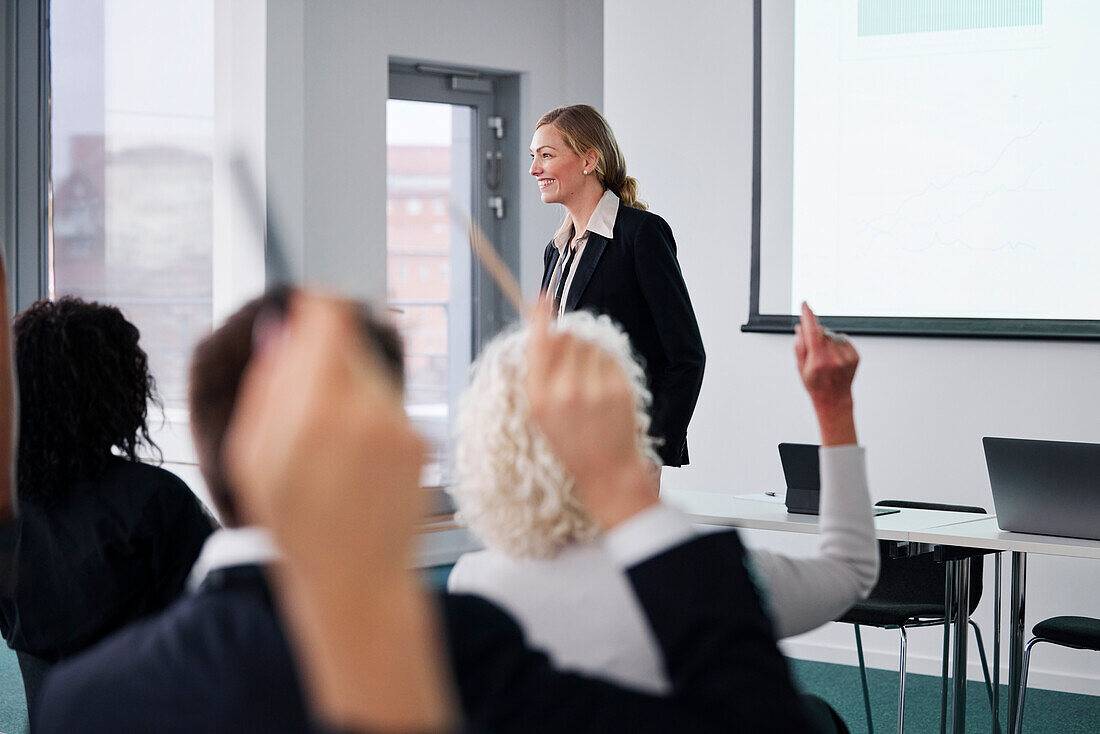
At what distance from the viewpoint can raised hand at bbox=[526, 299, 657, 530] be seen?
49 cm

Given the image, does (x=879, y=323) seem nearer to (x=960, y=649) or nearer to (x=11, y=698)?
(x=960, y=649)

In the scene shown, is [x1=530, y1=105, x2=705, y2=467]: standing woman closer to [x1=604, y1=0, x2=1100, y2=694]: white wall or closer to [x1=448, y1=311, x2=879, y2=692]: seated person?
[x1=604, y1=0, x2=1100, y2=694]: white wall

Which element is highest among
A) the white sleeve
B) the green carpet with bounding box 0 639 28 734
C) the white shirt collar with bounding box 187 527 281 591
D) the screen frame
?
the screen frame

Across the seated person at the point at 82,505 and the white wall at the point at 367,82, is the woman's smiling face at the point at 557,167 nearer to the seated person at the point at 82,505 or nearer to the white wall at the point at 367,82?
the seated person at the point at 82,505

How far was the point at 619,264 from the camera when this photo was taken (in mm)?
2889

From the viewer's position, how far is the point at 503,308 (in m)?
5.77

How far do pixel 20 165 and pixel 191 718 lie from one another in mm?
5980

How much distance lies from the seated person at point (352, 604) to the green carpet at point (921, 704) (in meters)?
2.75

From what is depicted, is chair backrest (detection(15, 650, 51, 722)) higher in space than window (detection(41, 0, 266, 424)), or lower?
lower

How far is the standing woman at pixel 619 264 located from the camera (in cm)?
283

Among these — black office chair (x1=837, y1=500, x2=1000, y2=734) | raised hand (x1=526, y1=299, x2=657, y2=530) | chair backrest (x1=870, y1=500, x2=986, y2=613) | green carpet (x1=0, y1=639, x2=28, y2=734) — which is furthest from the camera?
green carpet (x1=0, y1=639, x2=28, y2=734)

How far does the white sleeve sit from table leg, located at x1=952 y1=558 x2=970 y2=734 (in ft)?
4.99

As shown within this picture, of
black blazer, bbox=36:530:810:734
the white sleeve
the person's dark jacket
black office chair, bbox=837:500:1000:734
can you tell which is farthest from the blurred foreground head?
black office chair, bbox=837:500:1000:734

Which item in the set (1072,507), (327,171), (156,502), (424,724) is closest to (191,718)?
(424,724)
